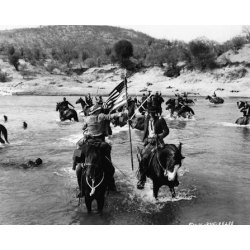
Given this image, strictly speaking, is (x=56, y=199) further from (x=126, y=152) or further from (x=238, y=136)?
(x=238, y=136)

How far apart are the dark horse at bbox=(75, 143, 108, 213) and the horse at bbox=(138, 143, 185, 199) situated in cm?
117

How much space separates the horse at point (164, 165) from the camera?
25.6ft

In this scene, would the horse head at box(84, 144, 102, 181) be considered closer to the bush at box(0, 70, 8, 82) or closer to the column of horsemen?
the column of horsemen

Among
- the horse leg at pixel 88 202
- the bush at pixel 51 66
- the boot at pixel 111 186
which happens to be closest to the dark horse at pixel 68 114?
the boot at pixel 111 186

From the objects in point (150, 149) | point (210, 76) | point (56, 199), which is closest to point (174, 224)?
point (150, 149)

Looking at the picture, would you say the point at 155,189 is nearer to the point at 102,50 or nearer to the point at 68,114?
the point at 68,114

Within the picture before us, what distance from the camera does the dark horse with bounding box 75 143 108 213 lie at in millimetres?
7711

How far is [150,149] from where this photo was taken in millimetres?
8922

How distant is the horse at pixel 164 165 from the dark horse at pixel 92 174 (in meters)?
1.17

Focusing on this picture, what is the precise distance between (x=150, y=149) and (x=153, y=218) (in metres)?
1.56

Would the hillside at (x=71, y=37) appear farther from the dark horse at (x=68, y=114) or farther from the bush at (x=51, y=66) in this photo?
the dark horse at (x=68, y=114)

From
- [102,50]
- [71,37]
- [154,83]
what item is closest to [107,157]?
[154,83]

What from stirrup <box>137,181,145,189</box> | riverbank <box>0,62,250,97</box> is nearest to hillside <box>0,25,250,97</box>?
riverbank <box>0,62,250,97</box>

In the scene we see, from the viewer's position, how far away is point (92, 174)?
7.68m
